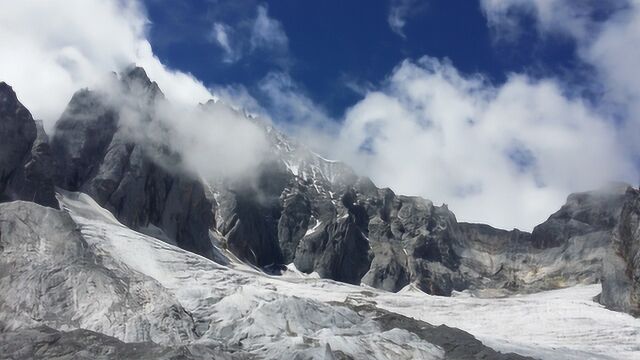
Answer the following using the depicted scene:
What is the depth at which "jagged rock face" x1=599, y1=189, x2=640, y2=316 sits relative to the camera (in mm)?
98562

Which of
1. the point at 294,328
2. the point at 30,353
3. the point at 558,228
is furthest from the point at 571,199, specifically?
the point at 30,353

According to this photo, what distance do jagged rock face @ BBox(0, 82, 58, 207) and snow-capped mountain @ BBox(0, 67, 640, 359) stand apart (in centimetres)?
24

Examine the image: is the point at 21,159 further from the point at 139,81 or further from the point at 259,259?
the point at 259,259

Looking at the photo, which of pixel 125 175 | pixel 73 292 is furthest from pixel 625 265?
pixel 125 175

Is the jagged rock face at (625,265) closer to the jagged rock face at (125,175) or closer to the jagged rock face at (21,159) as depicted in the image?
the jagged rock face at (125,175)

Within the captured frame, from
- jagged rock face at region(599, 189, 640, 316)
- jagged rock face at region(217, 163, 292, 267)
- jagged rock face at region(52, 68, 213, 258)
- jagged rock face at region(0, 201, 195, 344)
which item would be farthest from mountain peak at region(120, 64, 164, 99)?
jagged rock face at region(599, 189, 640, 316)

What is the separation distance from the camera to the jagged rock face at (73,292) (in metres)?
67.4

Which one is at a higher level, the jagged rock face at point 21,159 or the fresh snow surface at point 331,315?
the jagged rock face at point 21,159

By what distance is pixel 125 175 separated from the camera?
415 ft

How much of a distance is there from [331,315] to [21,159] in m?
47.8

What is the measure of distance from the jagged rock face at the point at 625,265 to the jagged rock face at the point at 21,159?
63.6 meters

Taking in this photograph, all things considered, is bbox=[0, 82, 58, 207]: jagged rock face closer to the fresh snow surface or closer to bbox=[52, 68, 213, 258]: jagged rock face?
the fresh snow surface

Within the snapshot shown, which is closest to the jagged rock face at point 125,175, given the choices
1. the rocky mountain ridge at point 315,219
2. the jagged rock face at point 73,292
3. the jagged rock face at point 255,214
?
the rocky mountain ridge at point 315,219

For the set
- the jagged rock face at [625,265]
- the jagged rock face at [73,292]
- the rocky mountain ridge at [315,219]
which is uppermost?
the rocky mountain ridge at [315,219]
